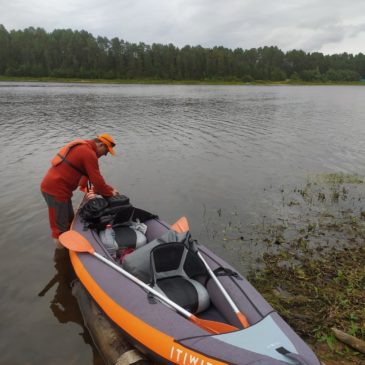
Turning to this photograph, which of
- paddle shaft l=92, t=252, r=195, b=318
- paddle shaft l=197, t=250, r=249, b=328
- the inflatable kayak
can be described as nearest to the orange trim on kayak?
A: the inflatable kayak

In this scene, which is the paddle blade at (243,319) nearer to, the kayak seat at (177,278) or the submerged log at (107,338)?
the kayak seat at (177,278)

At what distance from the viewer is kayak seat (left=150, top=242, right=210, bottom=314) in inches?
205

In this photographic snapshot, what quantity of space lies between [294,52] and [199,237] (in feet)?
522

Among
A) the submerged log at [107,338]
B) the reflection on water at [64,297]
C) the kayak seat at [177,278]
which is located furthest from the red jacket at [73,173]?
the kayak seat at [177,278]

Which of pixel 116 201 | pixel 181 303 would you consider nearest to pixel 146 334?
pixel 181 303

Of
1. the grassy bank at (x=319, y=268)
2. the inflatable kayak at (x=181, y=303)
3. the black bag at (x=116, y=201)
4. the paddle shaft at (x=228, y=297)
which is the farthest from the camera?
the black bag at (x=116, y=201)

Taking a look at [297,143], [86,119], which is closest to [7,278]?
[297,143]

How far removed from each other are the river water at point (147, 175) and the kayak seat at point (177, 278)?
4.74 ft

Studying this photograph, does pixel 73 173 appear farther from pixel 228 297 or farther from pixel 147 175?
pixel 147 175

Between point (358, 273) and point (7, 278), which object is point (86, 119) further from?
point (358, 273)

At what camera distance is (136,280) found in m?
5.20

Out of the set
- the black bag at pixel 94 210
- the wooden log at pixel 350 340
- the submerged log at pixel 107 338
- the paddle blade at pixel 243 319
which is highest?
the black bag at pixel 94 210

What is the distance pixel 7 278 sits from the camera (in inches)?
279

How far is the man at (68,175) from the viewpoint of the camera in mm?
7219
